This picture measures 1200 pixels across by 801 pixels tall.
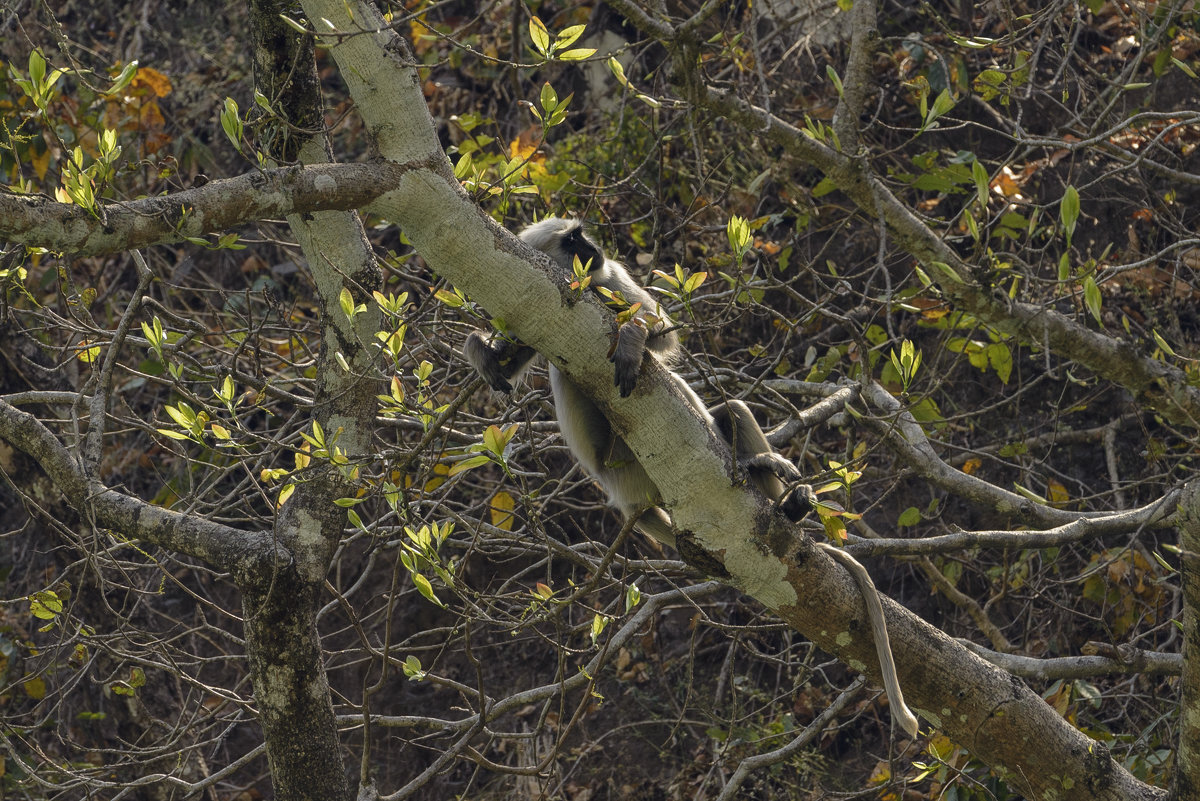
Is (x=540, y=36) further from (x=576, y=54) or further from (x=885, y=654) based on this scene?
(x=885, y=654)

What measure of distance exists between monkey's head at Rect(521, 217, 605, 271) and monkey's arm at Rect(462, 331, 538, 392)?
36cm

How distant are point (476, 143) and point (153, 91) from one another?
2197 millimetres

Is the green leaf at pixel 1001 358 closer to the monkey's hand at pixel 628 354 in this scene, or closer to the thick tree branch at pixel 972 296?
the thick tree branch at pixel 972 296

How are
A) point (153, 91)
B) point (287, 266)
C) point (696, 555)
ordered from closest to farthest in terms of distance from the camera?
point (696, 555), point (153, 91), point (287, 266)

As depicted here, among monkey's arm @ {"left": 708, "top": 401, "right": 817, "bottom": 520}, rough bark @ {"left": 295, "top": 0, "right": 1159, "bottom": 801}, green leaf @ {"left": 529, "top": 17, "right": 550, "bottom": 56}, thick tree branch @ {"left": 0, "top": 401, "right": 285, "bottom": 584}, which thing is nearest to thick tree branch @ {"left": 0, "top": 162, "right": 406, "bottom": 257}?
rough bark @ {"left": 295, "top": 0, "right": 1159, "bottom": 801}

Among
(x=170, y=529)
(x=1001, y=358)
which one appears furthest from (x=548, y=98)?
(x=1001, y=358)

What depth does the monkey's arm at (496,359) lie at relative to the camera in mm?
3025

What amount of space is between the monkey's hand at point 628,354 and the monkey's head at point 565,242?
1.21m

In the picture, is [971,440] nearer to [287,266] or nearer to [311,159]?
[311,159]

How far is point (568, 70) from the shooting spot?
6.86 m

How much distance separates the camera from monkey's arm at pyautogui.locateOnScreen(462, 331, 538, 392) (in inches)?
119

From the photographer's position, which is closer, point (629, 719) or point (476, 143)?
point (476, 143)

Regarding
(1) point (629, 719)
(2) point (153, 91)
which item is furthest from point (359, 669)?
(2) point (153, 91)

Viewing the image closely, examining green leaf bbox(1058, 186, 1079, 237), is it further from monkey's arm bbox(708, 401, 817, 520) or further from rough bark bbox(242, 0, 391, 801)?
rough bark bbox(242, 0, 391, 801)
